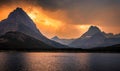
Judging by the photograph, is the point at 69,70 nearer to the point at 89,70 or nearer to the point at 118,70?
the point at 89,70

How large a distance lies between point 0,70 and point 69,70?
36629mm

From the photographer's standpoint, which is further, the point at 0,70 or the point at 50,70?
the point at 50,70

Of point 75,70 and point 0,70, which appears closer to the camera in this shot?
point 0,70

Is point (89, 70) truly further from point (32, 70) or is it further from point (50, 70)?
point (32, 70)

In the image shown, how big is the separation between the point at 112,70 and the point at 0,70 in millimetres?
58570

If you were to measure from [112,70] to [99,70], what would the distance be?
689 centimetres

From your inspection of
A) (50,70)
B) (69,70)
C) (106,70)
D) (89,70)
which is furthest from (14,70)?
(106,70)

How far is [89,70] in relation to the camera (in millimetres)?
119375

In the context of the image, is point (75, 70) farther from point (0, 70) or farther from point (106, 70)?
point (0, 70)

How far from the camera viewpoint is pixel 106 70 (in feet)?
390

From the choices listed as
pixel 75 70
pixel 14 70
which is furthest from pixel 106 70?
pixel 14 70

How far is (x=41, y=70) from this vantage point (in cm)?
12031

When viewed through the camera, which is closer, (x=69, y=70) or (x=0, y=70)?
(x=0, y=70)

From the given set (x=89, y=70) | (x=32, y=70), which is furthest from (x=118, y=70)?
(x=32, y=70)
